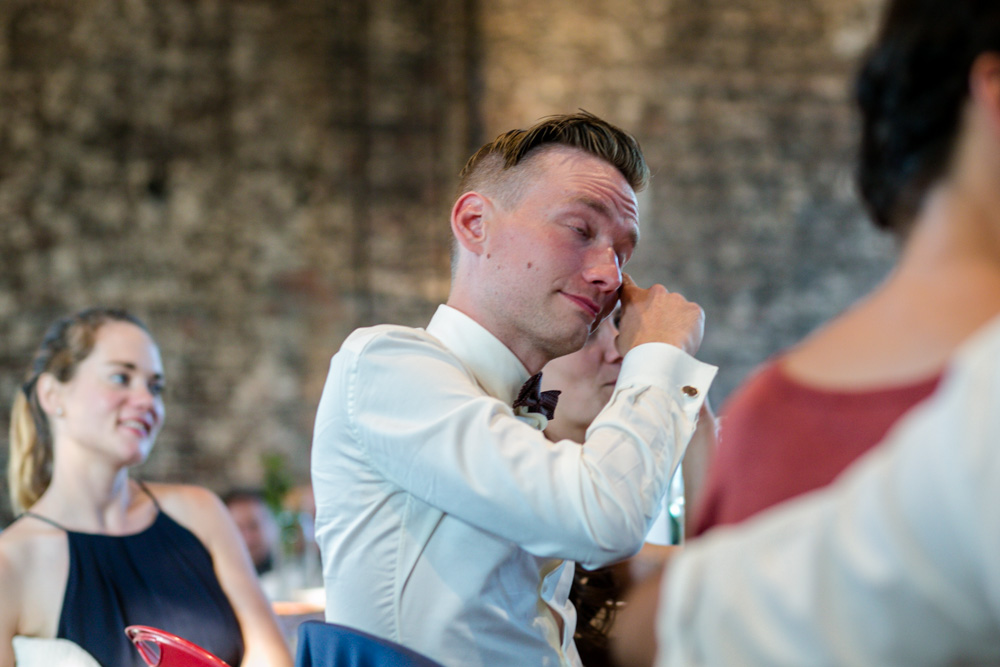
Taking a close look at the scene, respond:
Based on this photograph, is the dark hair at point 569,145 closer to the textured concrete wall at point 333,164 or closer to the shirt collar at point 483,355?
the shirt collar at point 483,355

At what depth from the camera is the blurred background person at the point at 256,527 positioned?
18.4ft

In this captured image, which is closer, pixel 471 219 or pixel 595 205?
pixel 595 205

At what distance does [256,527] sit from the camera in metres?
5.74

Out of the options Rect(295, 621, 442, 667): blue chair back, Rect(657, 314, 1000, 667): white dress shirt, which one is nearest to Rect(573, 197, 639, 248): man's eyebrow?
Rect(295, 621, 442, 667): blue chair back

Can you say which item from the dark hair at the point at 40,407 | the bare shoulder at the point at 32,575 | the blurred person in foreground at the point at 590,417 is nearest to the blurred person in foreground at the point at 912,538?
the blurred person in foreground at the point at 590,417

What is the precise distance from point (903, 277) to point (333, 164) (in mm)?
6980

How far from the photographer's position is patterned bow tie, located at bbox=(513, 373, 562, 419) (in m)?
1.57

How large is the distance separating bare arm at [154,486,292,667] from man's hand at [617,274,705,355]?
5.57 ft

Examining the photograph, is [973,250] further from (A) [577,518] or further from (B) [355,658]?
(B) [355,658]

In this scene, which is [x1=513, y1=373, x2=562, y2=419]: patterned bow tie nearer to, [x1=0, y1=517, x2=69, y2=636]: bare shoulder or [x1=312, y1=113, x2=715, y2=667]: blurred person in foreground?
[x1=312, y1=113, x2=715, y2=667]: blurred person in foreground

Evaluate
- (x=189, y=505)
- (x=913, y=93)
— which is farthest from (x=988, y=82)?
(x=189, y=505)

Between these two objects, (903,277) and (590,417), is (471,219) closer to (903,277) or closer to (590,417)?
(590,417)

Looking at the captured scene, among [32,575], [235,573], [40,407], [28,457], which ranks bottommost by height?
[235,573]

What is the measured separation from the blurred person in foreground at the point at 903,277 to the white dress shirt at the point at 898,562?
0.53 feet
